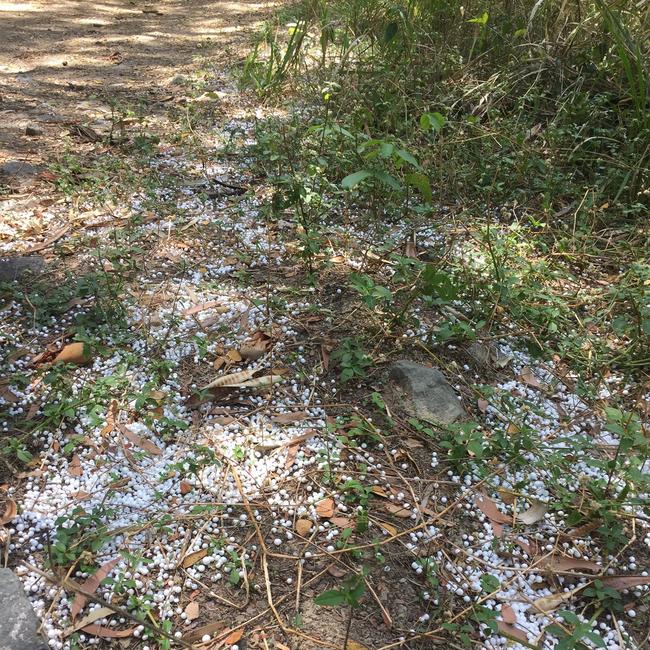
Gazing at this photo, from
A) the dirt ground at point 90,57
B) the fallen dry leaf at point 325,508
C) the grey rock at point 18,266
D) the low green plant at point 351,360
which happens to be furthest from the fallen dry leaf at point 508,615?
the dirt ground at point 90,57

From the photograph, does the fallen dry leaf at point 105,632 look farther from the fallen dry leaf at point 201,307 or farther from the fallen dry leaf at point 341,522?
the fallen dry leaf at point 201,307

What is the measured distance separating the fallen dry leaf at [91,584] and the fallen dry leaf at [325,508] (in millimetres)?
623

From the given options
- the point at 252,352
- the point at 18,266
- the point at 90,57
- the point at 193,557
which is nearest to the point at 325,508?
the point at 193,557

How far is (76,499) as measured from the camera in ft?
6.30

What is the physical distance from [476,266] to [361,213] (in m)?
0.76

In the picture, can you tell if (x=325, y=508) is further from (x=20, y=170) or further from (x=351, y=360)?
(x=20, y=170)

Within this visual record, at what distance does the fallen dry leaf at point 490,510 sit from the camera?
1943 millimetres

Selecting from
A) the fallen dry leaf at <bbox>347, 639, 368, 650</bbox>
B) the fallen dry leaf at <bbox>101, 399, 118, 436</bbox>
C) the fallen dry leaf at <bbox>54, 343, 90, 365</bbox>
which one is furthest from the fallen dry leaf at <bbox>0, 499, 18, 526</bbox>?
the fallen dry leaf at <bbox>347, 639, 368, 650</bbox>

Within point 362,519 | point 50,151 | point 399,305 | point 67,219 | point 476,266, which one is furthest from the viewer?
point 50,151

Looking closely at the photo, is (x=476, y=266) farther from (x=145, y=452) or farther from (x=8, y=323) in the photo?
(x=8, y=323)

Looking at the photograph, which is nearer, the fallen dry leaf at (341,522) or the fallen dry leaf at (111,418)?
the fallen dry leaf at (341,522)

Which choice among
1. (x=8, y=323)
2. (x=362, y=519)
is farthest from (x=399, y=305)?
(x=8, y=323)

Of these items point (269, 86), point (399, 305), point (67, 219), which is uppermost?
point (269, 86)

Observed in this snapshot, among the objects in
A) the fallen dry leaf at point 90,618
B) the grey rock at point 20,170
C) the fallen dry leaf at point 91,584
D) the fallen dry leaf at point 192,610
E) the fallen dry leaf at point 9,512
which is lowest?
the fallen dry leaf at point 192,610
